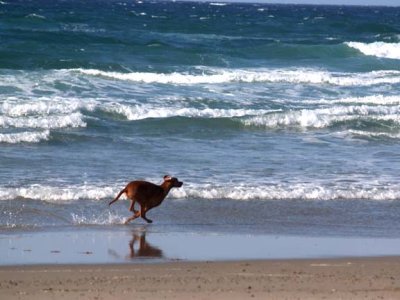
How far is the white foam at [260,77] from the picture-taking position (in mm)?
24984

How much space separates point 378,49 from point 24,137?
24.3m

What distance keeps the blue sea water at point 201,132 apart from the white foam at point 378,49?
1424 millimetres

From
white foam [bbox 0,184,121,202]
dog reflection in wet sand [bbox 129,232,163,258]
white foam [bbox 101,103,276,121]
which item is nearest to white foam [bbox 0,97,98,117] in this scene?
white foam [bbox 101,103,276,121]

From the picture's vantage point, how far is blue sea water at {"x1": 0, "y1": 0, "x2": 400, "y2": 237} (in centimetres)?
1141

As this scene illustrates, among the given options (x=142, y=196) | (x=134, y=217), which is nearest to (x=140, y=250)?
(x=134, y=217)

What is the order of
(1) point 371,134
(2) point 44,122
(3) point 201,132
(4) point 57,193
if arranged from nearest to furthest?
(4) point 57,193
(2) point 44,122
(3) point 201,132
(1) point 371,134

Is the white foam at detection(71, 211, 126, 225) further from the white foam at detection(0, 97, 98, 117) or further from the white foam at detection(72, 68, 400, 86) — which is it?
the white foam at detection(72, 68, 400, 86)

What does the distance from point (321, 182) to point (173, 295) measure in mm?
5933

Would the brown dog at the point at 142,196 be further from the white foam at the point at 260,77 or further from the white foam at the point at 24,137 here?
the white foam at the point at 260,77

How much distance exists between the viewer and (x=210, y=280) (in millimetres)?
7961

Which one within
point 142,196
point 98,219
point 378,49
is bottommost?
point 378,49

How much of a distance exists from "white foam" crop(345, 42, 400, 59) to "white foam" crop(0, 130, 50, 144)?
72.3 ft

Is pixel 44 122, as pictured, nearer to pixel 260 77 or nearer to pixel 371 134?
pixel 371 134

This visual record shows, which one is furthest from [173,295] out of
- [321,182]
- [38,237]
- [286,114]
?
[286,114]
